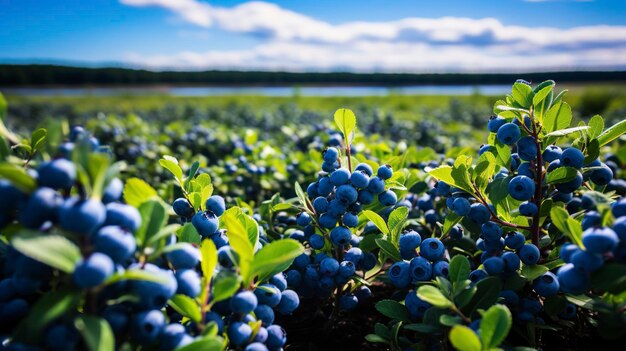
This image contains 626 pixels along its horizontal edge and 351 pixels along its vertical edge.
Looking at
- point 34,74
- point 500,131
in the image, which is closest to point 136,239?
point 500,131

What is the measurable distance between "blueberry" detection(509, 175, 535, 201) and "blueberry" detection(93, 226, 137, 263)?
4.12ft

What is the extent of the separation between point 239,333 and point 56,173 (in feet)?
2.10

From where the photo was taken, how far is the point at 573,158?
1.49 metres

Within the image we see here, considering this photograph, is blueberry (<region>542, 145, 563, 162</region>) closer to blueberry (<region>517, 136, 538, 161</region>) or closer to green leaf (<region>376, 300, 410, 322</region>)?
blueberry (<region>517, 136, 538, 161</region>)

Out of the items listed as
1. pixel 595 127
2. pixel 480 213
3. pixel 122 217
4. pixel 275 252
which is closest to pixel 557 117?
pixel 595 127

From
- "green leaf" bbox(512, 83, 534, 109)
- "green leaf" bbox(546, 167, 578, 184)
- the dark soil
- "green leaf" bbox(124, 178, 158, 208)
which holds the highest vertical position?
"green leaf" bbox(512, 83, 534, 109)

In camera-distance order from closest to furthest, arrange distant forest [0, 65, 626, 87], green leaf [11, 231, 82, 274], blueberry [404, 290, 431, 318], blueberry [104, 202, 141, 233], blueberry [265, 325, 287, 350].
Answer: green leaf [11, 231, 82, 274] < blueberry [104, 202, 141, 233] < blueberry [265, 325, 287, 350] < blueberry [404, 290, 431, 318] < distant forest [0, 65, 626, 87]

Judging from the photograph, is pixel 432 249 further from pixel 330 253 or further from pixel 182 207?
pixel 182 207

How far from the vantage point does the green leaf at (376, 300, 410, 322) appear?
1474mm

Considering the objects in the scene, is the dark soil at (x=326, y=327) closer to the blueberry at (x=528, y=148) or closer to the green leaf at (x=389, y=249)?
the green leaf at (x=389, y=249)

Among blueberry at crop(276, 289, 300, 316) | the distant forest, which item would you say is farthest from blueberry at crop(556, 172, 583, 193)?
the distant forest

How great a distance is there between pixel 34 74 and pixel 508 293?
84602 millimetres

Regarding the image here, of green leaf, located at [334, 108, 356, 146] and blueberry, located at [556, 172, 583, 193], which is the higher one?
green leaf, located at [334, 108, 356, 146]

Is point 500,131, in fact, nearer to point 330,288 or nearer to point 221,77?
point 330,288
